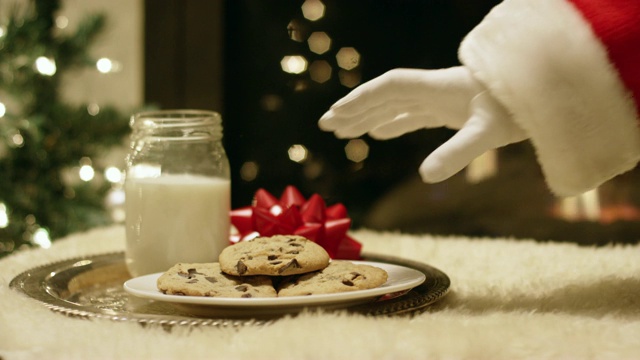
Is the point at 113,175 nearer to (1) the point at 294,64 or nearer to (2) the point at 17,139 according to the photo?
(2) the point at 17,139

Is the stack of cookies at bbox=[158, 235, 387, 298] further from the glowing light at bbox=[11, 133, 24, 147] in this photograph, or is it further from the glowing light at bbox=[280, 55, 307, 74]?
the glowing light at bbox=[280, 55, 307, 74]

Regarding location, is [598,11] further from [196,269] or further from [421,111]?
[196,269]

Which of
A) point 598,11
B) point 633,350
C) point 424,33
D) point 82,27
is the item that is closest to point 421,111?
point 598,11

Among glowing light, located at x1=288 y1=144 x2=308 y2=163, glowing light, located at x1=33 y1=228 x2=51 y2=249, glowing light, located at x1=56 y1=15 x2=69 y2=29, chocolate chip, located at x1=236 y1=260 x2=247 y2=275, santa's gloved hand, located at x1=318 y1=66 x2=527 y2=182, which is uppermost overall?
glowing light, located at x1=56 y1=15 x2=69 y2=29

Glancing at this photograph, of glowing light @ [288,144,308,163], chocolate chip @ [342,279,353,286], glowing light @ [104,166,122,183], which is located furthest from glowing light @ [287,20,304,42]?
chocolate chip @ [342,279,353,286]

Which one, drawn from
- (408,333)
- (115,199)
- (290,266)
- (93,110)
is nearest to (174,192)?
(290,266)

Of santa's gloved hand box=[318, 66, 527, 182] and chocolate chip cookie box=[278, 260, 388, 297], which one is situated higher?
santa's gloved hand box=[318, 66, 527, 182]

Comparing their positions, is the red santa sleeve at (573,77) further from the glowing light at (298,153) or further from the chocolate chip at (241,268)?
the glowing light at (298,153)
